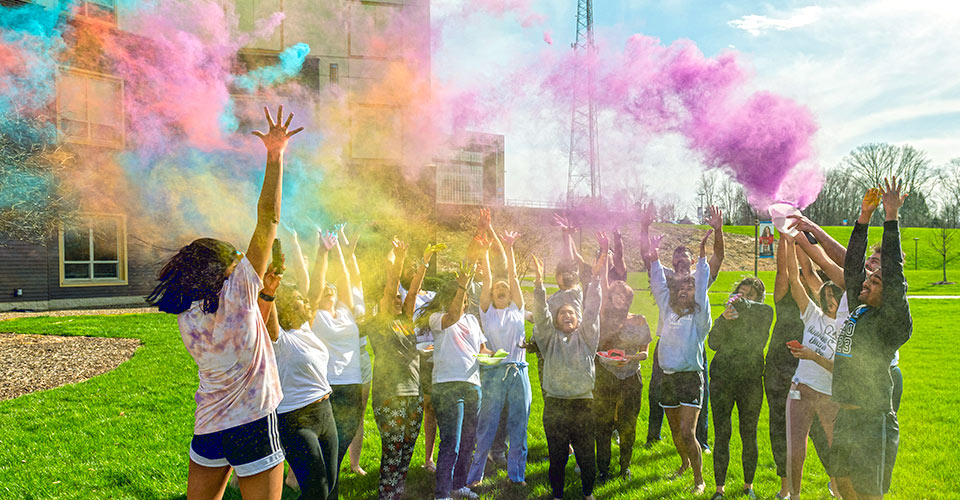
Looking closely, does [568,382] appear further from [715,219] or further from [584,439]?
[715,219]

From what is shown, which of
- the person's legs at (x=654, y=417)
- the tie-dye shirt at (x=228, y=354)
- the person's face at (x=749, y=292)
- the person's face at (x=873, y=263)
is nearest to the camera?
the tie-dye shirt at (x=228, y=354)

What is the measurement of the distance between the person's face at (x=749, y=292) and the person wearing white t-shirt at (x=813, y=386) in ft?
1.88

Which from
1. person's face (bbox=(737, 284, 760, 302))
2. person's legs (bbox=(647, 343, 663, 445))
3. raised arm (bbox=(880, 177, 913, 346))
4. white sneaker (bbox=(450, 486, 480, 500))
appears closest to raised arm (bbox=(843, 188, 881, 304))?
raised arm (bbox=(880, 177, 913, 346))

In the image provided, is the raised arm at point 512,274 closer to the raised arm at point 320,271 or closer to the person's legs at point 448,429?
the person's legs at point 448,429

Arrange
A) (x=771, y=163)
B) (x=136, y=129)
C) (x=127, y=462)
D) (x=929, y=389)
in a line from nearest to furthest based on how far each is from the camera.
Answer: (x=127, y=462) < (x=136, y=129) < (x=771, y=163) < (x=929, y=389)

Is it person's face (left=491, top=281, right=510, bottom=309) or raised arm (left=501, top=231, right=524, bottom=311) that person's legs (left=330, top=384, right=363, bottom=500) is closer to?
person's face (left=491, top=281, right=510, bottom=309)

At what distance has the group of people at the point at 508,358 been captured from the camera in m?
2.86

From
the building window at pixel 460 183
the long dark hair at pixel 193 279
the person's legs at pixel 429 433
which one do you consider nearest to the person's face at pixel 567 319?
the person's legs at pixel 429 433

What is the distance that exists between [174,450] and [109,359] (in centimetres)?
636

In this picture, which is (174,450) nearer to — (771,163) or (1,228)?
(1,228)

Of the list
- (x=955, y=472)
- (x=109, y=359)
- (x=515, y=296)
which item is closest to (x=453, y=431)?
(x=515, y=296)

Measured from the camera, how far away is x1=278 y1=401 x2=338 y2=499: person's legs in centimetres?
354

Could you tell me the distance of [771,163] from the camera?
342 inches

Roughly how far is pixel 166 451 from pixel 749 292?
6.32m
